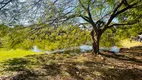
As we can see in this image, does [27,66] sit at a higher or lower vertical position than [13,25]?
lower

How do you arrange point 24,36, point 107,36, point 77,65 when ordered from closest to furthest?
point 77,65 < point 24,36 < point 107,36

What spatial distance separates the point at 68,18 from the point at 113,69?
2.62 m

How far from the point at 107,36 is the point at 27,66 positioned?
708 centimetres

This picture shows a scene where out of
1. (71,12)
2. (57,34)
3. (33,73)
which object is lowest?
(33,73)

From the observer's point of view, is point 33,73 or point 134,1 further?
point 134,1

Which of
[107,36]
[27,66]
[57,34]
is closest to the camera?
[27,66]

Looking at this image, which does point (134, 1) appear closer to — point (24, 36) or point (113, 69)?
point (113, 69)

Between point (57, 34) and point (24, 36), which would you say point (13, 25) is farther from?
point (57, 34)

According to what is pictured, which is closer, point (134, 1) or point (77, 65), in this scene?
point (77, 65)

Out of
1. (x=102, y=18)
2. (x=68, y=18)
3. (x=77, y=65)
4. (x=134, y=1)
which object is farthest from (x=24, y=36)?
(x=134, y=1)

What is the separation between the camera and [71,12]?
8.22 m

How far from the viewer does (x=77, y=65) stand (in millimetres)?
7023

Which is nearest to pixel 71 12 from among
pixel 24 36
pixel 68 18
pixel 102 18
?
pixel 68 18

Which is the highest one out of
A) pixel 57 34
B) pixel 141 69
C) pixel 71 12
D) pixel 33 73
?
pixel 71 12
